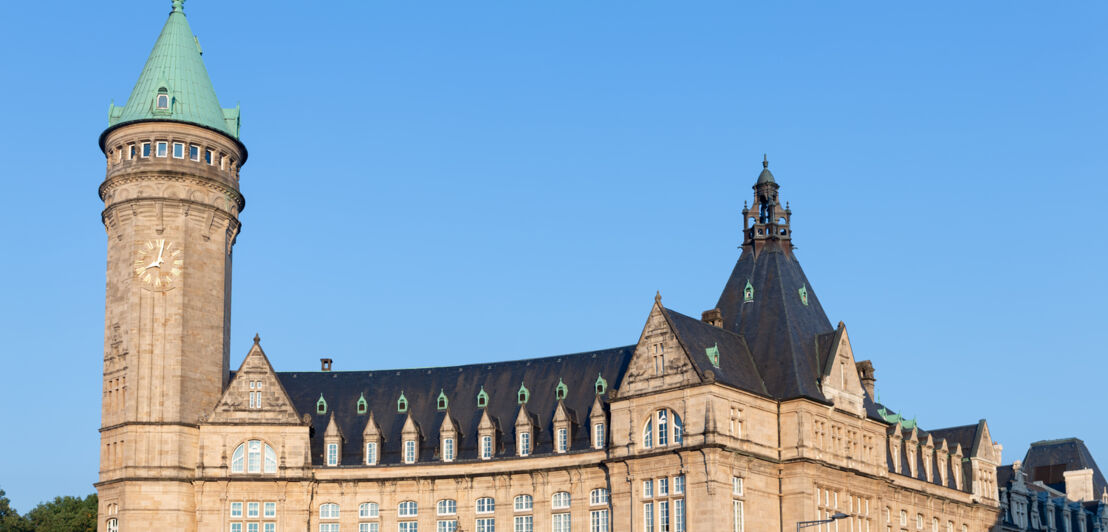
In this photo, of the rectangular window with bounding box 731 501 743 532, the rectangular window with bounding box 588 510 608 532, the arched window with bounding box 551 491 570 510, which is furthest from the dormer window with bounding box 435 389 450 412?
the rectangular window with bounding box 731 501 743 532

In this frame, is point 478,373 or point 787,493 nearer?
point 787,493

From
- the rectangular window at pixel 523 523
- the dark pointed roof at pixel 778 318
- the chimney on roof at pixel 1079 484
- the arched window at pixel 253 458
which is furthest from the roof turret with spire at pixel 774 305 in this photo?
the chimney on roof at pixel 1079 484

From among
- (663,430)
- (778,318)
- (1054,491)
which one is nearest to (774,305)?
(778,318)

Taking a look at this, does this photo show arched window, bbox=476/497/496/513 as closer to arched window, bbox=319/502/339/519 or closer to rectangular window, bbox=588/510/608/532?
rectangular window, bbox=588/510/608/532

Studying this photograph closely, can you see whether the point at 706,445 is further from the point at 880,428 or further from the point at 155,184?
the point at 155,184

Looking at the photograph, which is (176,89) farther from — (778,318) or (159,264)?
(778,318)

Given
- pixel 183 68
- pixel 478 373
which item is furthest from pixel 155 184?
pixel 478 373

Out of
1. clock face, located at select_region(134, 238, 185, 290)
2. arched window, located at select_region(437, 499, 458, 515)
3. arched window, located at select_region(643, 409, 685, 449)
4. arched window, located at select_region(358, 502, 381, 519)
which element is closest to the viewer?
arched window, located at select_region(643, 409, 685, 449)

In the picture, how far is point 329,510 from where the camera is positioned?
105 metres

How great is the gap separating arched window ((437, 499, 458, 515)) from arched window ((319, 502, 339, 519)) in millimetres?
7213

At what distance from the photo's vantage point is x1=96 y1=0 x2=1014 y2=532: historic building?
9644cm

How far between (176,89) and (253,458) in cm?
2664

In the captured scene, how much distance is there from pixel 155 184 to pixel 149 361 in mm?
12410

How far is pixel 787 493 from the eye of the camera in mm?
96250
